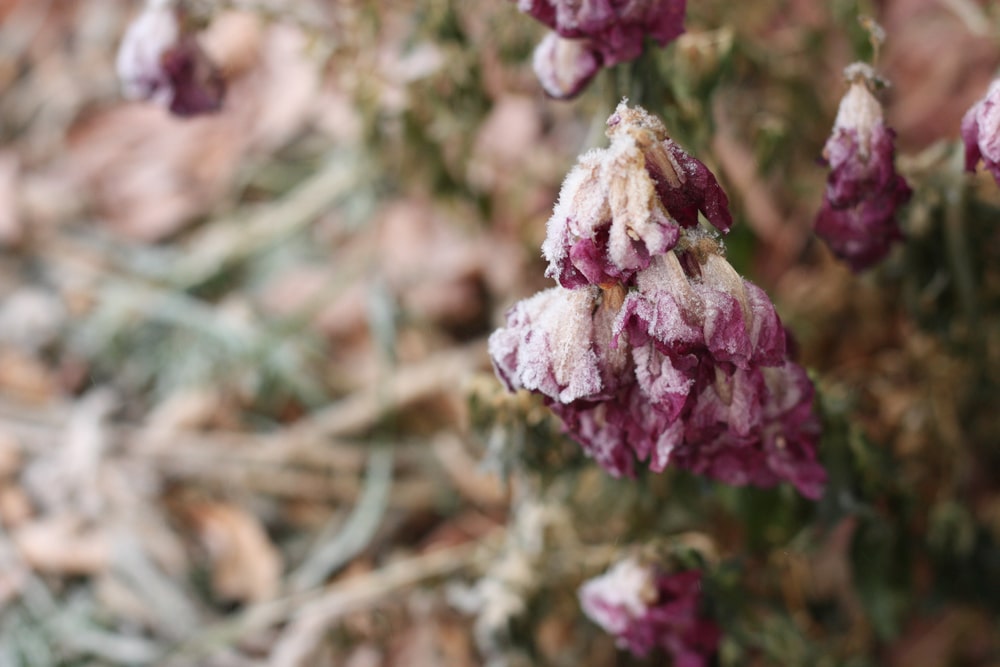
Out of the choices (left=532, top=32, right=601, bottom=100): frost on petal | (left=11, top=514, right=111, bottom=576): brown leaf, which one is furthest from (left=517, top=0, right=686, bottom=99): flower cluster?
(left=11, top=514, right=111, bottom=576): brown leaf

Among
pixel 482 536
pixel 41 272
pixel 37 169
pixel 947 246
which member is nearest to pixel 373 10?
pixel 947 246

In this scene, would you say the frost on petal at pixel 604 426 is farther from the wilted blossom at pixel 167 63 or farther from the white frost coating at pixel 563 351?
the wilted blossom at pixel 167 63

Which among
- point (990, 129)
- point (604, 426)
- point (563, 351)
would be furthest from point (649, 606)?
point (990, 129)

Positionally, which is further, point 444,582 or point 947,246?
point 444,582

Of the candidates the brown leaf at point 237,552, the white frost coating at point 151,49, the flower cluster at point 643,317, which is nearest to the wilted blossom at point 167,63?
the white frost coating at point 151,49

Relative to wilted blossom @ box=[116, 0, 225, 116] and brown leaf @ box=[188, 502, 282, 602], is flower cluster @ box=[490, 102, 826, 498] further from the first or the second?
brown leaf @ box=[188, 502, 282, 602]

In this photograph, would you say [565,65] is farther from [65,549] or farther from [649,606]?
[65,549]

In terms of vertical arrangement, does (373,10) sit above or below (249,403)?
above

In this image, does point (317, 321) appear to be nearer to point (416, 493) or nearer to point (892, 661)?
point (416, 493)
